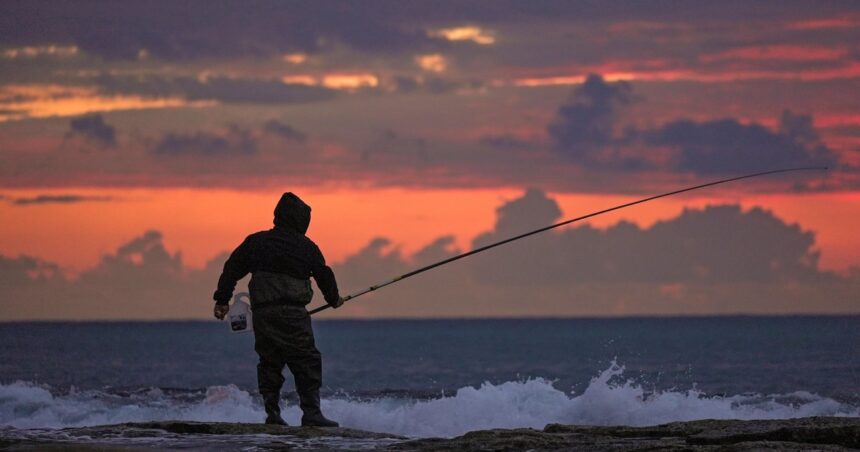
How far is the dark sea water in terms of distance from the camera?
63.3 feet

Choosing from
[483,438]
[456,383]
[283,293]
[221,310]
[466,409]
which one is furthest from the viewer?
[456,383]

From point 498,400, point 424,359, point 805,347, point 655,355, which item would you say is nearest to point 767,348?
point 805,347

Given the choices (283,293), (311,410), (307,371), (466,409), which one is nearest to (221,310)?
→ (283,293)

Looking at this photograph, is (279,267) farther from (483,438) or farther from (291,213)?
(483,438)

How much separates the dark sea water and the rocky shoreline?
6118mm

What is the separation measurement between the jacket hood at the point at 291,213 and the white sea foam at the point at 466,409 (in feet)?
18.7

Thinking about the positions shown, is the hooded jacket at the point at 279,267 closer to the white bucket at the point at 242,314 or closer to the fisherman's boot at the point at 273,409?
the white bucket at the point at 242,314

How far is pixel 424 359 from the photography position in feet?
206

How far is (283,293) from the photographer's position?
11266 mm

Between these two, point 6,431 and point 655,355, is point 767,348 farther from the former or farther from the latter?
point 6,431

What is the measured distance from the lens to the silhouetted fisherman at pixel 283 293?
→ 37.0 feet

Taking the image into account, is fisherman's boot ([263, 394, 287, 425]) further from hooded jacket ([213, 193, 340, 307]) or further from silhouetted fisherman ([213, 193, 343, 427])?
hooded jacket ([213, 193, 340, 307])

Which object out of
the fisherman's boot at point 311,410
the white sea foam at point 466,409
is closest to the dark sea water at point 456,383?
the white sea foam at point 466,409

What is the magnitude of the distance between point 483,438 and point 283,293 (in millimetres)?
2194
